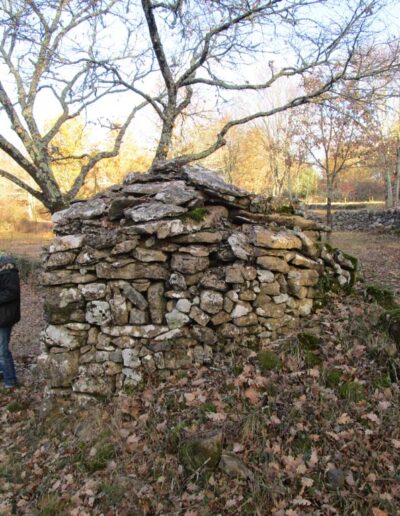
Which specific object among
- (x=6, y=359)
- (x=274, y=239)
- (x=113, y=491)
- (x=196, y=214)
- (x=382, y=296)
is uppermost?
(x=196, y=214)

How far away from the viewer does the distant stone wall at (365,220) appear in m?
16.8

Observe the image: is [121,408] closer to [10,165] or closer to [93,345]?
[93,345]

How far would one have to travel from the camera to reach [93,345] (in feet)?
13.2

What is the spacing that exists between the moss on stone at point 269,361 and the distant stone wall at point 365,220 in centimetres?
1279

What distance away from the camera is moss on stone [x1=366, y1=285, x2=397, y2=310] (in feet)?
14.6

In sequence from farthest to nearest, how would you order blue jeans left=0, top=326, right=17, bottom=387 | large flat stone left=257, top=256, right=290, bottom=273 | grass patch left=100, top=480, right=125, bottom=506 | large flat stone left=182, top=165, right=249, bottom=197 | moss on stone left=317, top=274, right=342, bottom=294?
blue jeans left=0, top=326, right=17, bottom=387
moss on stone left=317, top=274, right=342, bottom=294
large flat stone left=182, top=165, right=249, bottom=197
large flat stone left=257, top=256, right=290, bottom=273
grass patch left=100, top=480, right=125, bottom=506

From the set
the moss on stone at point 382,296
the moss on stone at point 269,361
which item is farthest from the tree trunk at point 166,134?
the moss on stone at point 269,361

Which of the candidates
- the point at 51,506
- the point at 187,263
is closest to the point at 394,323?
the point at 187,263

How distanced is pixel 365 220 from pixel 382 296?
15641mm

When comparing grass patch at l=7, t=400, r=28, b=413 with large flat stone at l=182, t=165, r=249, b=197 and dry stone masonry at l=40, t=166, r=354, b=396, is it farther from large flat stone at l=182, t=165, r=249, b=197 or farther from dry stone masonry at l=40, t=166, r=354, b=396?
large flat stone at l=182, t=165, r=249, b=197

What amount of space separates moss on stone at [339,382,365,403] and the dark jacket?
3990 mm

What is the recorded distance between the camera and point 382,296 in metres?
4.57

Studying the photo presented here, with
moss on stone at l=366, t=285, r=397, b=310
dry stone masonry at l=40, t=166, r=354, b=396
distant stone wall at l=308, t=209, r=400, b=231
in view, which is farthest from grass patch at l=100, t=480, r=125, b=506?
distant stone wall at l=308, t=209, r=400, b=231

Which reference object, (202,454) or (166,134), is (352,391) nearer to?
(202,454)
